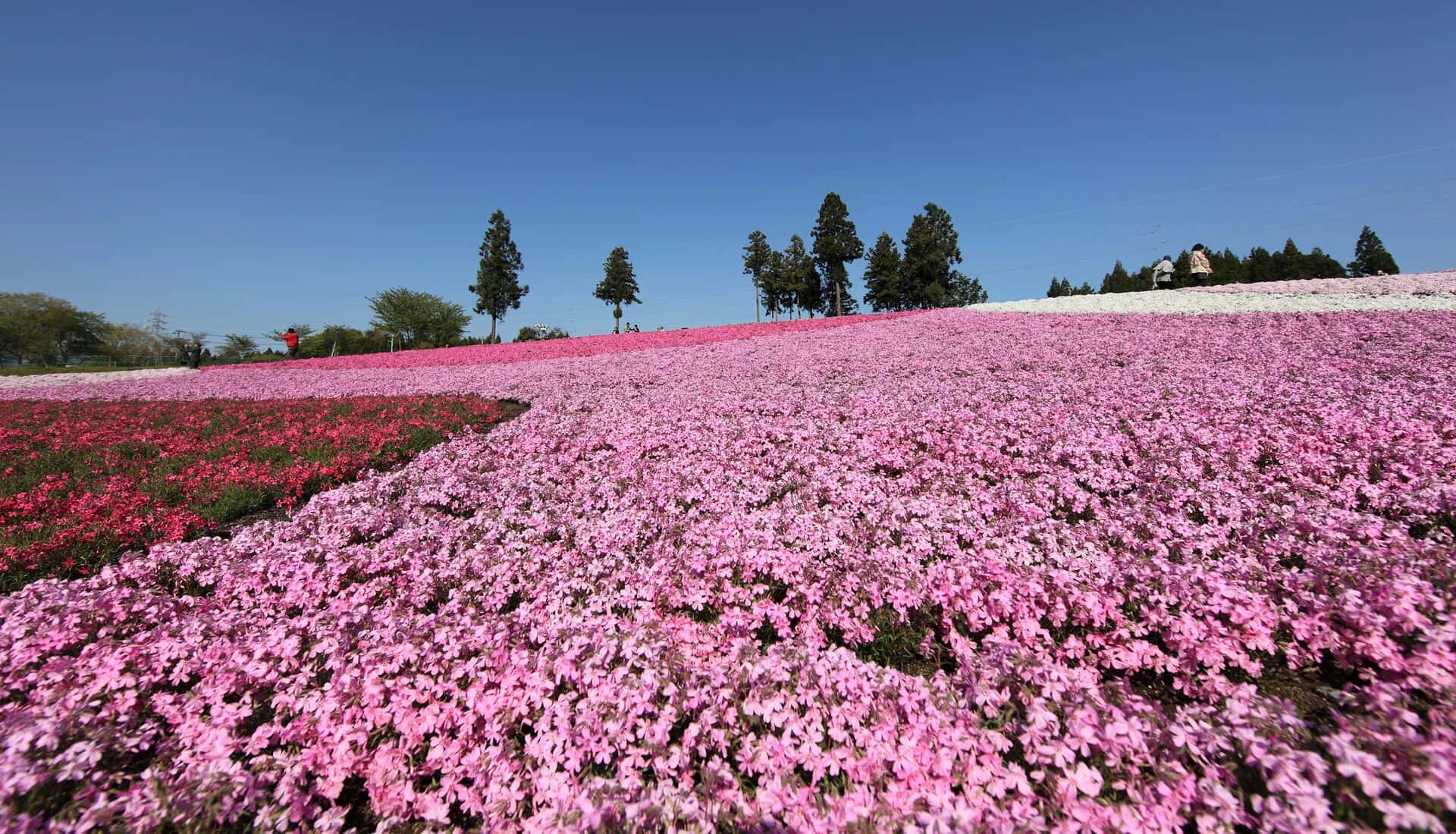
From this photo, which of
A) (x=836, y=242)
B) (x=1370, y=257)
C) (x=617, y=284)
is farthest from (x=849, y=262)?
(x=1370, y=257)

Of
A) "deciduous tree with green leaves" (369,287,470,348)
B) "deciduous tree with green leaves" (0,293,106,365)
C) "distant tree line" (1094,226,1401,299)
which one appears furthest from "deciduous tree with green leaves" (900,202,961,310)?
"deciduous tree with green leaves" (0,293,106,365)

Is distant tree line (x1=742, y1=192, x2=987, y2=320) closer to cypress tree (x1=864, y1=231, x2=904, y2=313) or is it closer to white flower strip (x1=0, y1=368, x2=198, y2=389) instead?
cypress tree (x1=864, y1=231, x2=904, y2=313)

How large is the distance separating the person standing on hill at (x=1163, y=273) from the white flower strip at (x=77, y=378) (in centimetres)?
5188

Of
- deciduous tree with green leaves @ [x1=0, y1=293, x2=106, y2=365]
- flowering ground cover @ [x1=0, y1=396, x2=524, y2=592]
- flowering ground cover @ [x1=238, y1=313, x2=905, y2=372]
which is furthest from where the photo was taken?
deciduous tree with green leaves @ [x1=0, y1=293, x2=106, y2=365]

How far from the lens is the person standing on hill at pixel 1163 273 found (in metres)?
28.9

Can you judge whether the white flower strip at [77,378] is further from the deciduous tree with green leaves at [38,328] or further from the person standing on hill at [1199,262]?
the person standing on hill at [1199,262]

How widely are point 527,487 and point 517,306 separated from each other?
57.2 metres

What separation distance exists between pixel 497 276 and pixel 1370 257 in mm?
123904

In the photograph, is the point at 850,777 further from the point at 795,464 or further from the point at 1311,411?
the point at 1311,411

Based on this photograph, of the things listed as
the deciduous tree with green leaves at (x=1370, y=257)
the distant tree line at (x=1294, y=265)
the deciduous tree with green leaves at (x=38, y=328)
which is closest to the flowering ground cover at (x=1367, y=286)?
the distant tree line at (x=1294, y=265)

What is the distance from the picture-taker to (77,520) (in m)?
6.51

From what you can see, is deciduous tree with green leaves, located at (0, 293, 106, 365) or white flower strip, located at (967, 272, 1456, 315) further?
deciduous tree with green leaves, located at (0, 293, 106, 365)

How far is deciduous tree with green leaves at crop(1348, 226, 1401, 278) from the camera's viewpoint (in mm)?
80625

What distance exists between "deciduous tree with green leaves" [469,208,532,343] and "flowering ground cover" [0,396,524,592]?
146 feet
